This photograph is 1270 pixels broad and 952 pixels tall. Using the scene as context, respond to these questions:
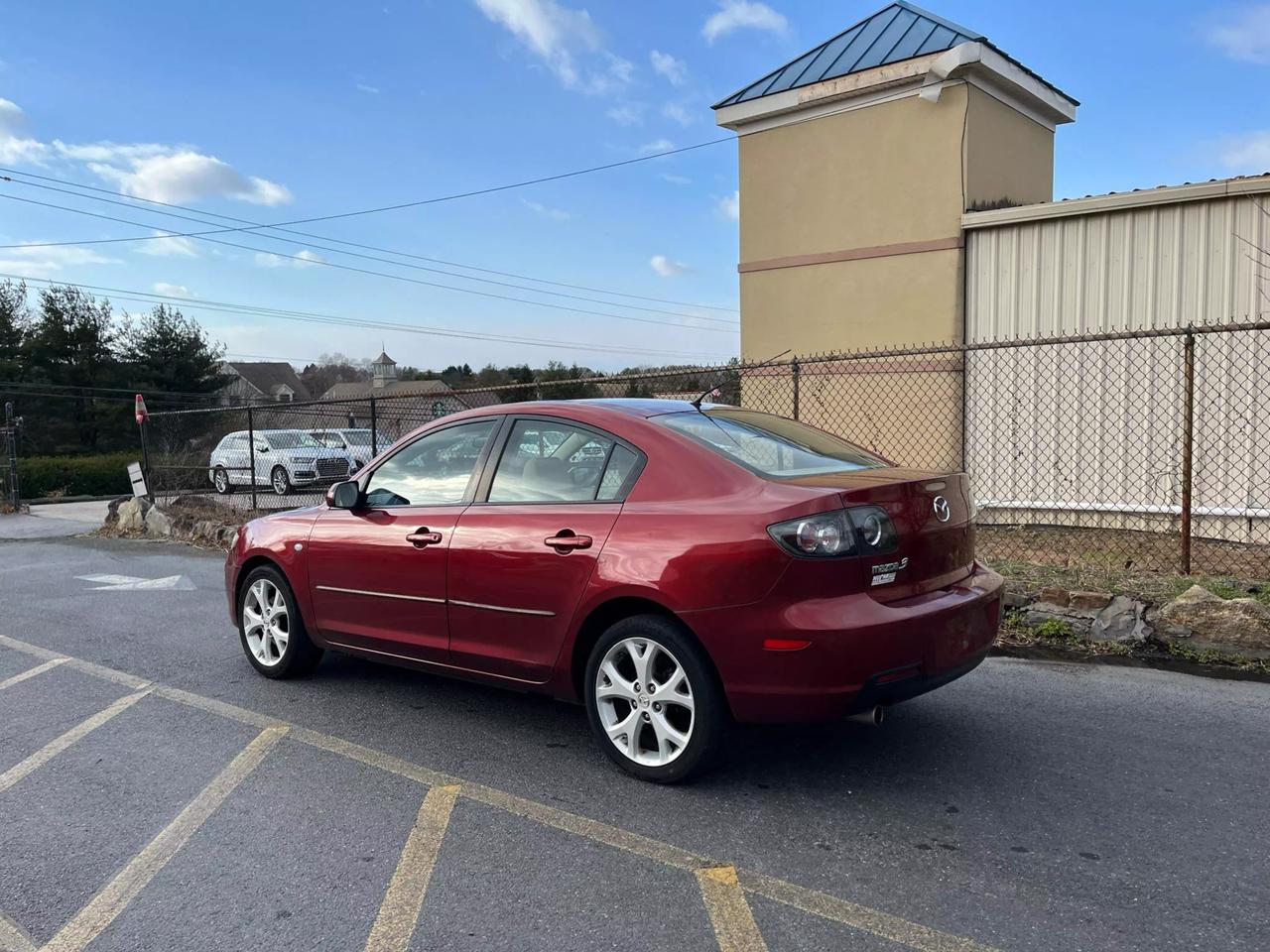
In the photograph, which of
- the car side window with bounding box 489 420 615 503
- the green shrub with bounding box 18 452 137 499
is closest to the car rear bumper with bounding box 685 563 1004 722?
the car side window with bounding box 489 420 615 503

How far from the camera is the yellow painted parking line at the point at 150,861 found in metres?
2.71

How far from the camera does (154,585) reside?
9.19 m

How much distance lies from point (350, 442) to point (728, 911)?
1227 centimetres

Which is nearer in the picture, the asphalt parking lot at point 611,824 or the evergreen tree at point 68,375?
the asphalt parking lot at point 611,824

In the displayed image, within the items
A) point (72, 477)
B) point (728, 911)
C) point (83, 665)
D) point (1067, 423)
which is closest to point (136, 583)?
point (83, 665)

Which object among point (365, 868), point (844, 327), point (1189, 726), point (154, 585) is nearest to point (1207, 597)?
point (1189, 726)

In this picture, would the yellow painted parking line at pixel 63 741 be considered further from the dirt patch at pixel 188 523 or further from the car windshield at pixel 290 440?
the car windshield at pixel 290 440

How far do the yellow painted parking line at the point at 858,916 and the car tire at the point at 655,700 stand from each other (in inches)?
24.3

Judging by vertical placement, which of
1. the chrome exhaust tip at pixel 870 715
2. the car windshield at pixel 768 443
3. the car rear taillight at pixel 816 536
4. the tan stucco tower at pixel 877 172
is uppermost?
the tan stucco tower at pixel 877 172

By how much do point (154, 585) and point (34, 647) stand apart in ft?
9.26

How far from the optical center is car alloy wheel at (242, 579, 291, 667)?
5.30 meters

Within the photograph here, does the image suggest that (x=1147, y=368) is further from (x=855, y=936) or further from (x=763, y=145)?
(x=855, y=936)

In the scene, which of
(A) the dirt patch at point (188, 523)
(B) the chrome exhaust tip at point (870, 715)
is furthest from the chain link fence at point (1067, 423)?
(B) the chrome exhaust tip at point (870, 715)

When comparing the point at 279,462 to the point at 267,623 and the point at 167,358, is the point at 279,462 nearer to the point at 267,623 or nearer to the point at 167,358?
the point at 267,623
